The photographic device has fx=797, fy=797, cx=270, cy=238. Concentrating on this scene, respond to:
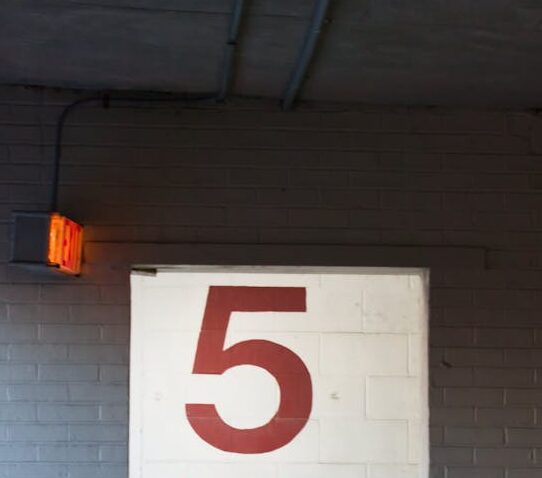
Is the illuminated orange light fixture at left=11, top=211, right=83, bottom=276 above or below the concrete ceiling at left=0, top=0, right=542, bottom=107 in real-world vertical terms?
below

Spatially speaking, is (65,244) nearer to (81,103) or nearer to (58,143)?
(58,143)

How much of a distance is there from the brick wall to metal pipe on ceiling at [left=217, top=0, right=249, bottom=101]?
0.19 m

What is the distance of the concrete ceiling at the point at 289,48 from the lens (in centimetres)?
291

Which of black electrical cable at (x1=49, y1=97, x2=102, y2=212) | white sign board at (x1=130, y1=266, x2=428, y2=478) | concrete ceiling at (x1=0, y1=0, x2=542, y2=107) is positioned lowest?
white sign board at (x1=130, y1=266, x2=428, y2=478)

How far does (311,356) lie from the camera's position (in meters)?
4.38

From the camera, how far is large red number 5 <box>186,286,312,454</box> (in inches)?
168

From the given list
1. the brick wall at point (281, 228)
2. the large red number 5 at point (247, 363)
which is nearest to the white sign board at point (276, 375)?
the large red number 5 at point (247, 363)

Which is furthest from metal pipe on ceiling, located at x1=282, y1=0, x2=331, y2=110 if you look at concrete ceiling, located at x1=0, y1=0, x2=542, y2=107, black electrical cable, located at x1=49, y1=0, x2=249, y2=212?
black electrical cable, located at x1=49, y1=0, x2=249, y2=212

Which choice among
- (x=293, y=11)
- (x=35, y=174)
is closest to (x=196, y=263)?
(x=35, y=174)

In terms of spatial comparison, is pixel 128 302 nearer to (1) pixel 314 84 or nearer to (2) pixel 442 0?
(1) pixel 314 84

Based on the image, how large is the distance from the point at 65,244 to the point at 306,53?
1.31 meters

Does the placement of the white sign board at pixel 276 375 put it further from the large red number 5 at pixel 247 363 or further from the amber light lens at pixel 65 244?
the amber light lens at pixel 65 244

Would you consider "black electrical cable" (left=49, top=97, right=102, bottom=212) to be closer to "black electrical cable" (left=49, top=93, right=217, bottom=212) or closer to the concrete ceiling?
"black electrical cable" (left=49, top=93, right=217, bottom=212)

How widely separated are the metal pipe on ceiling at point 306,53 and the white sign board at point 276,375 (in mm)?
974
